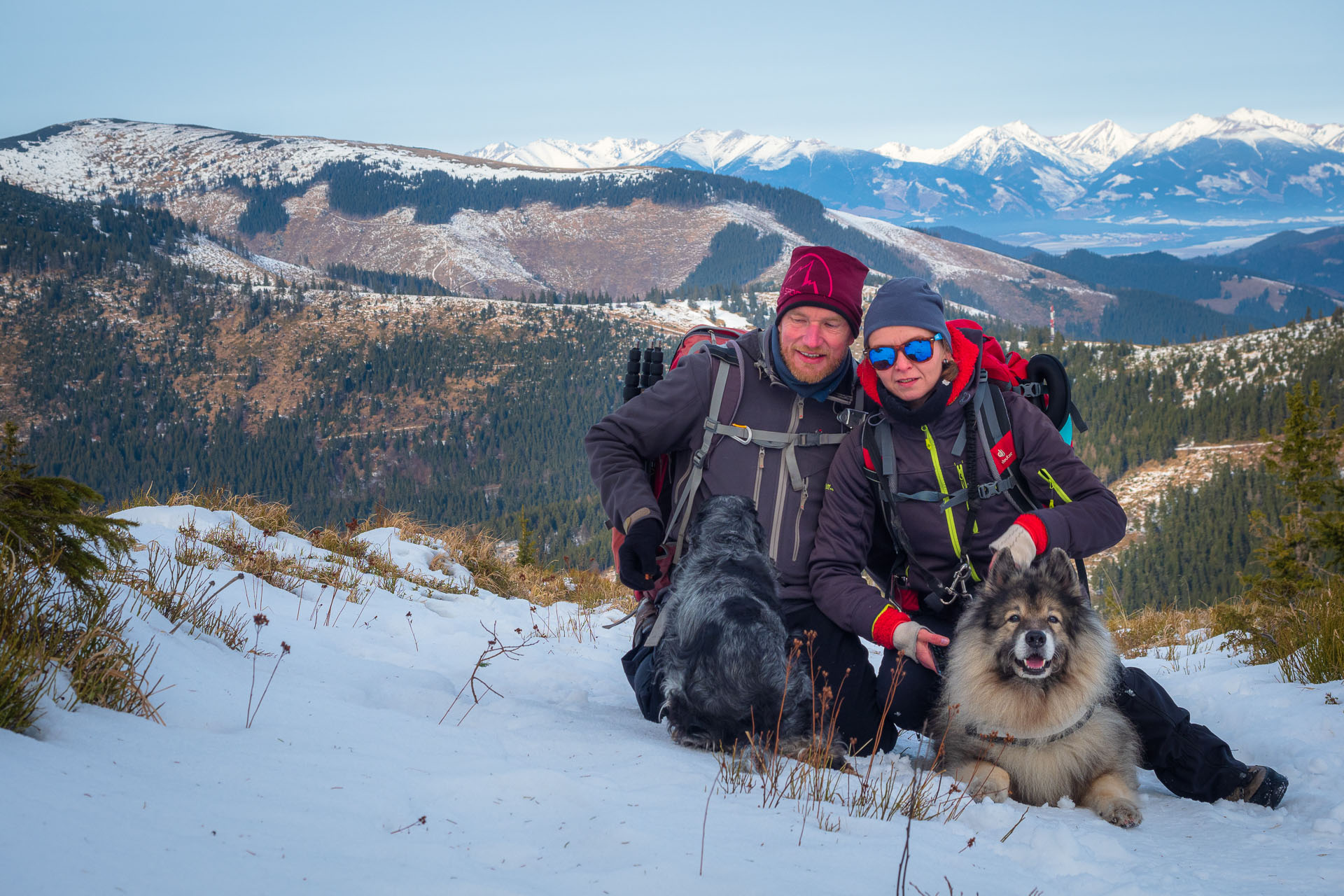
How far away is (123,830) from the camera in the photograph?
1.65 meters

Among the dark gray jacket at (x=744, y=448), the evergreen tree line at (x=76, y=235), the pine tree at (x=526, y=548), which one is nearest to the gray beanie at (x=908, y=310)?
the dark gray jacket at (x=744, y=448)

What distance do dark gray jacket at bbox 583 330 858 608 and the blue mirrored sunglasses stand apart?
23.0 inches

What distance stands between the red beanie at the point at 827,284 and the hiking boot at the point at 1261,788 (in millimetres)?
3061

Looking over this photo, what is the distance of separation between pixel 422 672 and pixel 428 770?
1578 mm

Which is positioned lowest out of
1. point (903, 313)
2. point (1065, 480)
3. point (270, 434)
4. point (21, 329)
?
point (270, 434)

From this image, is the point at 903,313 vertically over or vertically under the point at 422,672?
over

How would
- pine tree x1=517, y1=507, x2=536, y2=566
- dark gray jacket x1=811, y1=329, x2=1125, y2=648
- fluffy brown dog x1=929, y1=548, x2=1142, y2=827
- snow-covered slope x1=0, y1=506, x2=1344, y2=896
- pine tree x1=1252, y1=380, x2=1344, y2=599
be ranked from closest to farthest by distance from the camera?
snow-covered slope x1=0, y1=506, x2=1344, y2=896, fluffy brown dog x1=929, y1=548, x2=1142, y2=827, dark gray jacket x1=811, y1=329, x2=1125, y2=648, pine tree x1=1252, y1=380, x2=1344, y2=599, pine tree x1=517, y1=507, x2=536, y2=566

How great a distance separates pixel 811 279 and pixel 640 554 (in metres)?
1.97

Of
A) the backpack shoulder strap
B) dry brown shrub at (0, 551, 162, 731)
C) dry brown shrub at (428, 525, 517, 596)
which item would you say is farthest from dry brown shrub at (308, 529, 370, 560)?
dry brown shrub at (0, 551, 162, 731)

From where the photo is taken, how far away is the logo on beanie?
15.0 ft

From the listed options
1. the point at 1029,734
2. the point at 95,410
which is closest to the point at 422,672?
the point at 1029,734

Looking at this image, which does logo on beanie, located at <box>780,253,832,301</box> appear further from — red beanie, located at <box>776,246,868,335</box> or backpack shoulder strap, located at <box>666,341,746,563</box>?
backpack shoulder strap, located at <box>666,341,746,563</box>

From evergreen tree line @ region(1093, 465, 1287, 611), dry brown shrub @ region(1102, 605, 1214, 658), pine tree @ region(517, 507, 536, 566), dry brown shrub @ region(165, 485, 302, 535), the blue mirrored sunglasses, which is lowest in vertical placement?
evergreen tree line @ region(1093, 465, 1287, 611)

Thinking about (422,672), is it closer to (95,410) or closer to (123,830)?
(123,830)
